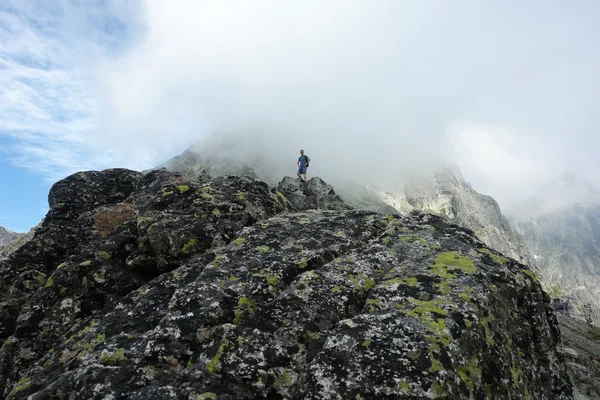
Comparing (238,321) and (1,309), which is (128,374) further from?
(1,309)

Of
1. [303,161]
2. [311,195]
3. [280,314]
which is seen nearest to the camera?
[280,314]

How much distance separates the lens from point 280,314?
9.78m

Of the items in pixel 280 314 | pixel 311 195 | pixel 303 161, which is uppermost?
pixel 303 161

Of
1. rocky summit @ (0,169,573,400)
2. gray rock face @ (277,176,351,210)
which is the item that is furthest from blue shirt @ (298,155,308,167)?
rocky summit @ (0,169,573,400)

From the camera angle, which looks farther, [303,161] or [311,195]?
[303,161]

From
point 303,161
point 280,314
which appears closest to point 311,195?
point 303,161

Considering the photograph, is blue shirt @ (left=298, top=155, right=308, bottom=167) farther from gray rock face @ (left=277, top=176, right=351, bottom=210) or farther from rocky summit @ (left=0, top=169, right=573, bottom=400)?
rocky summit @ (left=0, top=169, right=573, bottom=400)

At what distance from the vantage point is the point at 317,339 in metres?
9.14

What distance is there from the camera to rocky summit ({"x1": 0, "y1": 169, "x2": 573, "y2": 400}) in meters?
7.82

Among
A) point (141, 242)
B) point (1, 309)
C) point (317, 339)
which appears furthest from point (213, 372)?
point (1, 309)

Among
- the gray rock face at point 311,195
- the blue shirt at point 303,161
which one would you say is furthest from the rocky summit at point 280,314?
the blue shirt at point 303,161

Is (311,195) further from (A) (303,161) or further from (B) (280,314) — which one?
(B) (280,314)

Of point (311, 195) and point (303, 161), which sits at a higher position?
point (303, 161)

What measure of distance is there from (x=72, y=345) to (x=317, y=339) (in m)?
7.76
